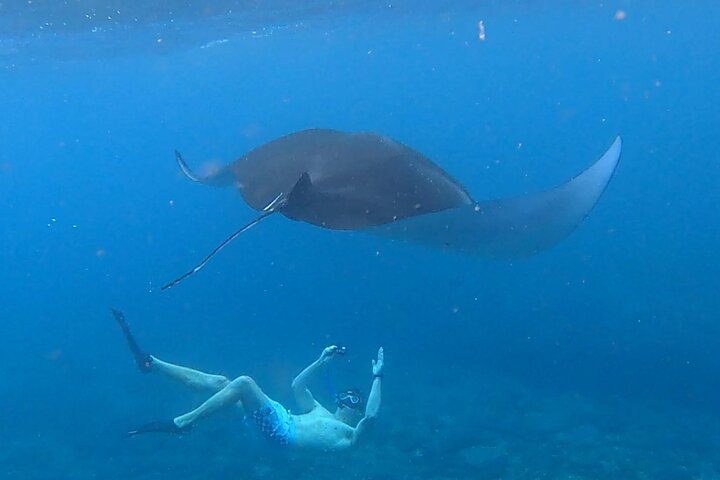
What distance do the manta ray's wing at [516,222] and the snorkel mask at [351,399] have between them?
13.4 feet

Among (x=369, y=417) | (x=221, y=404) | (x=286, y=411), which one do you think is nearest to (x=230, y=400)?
(x=221, y=404)

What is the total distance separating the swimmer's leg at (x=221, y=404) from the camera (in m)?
7.84

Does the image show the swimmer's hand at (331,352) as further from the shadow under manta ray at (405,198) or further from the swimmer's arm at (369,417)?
the shadow under manta ray at (405,198)

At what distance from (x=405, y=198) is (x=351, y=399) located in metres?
4.86

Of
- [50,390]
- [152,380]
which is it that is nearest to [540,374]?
[152,380]

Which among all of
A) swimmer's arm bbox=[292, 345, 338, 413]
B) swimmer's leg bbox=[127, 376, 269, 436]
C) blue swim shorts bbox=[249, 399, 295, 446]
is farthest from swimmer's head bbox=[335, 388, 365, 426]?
swimmer's leg bbox=[127, 376, 269, 436]

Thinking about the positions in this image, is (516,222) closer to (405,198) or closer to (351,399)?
(405,198)

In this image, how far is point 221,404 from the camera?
8086 mm

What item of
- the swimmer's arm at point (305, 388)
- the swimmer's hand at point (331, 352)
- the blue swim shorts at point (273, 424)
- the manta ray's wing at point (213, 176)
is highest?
the manta ray's wing at point (213, 176)

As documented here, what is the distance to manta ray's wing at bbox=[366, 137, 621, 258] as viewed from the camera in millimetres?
4754

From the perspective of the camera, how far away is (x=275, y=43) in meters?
39.6

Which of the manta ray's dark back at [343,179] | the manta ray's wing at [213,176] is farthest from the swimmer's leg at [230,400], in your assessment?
the manta ray's dark back at [343,179]

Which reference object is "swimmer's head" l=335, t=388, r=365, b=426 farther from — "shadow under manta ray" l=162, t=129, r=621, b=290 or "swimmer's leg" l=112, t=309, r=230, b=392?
"shadow under manta ray" l=162, t=129, r=621, b=290

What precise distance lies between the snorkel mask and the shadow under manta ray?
162 inches
